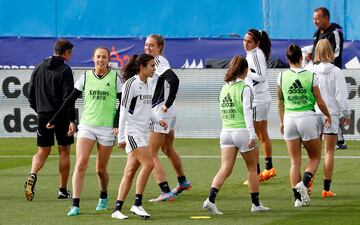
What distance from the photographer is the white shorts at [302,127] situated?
13281 millimetres

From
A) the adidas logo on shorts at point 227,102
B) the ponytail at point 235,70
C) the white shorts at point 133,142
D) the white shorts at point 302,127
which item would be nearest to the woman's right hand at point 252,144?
the adidas logo on shorts at point 227,102

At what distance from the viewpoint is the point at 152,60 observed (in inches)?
497

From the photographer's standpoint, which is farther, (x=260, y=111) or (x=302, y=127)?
(x=260, y=111)

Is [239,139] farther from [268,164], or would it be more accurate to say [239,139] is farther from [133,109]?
[268,164]

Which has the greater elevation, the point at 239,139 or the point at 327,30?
the point at 327,30

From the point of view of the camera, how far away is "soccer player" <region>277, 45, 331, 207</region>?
1328 centimetres

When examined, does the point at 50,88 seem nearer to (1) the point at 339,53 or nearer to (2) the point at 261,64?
(2) the point at 261,64

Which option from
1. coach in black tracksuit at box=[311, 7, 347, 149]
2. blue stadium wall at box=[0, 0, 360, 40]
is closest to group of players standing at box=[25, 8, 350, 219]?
coach in black tracksuit at box=[311, 7, 347, 149]

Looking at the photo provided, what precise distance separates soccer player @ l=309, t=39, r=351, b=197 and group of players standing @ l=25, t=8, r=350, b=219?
1 centimetres

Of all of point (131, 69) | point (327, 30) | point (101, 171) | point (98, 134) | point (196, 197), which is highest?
point (327, 30)

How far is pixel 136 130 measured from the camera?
12422 mm

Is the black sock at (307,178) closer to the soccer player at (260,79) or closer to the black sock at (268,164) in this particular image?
the soccer player at (260,79)

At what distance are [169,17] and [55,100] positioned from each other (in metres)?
13.1

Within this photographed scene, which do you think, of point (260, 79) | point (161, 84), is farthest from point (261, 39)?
point (161, 84)
